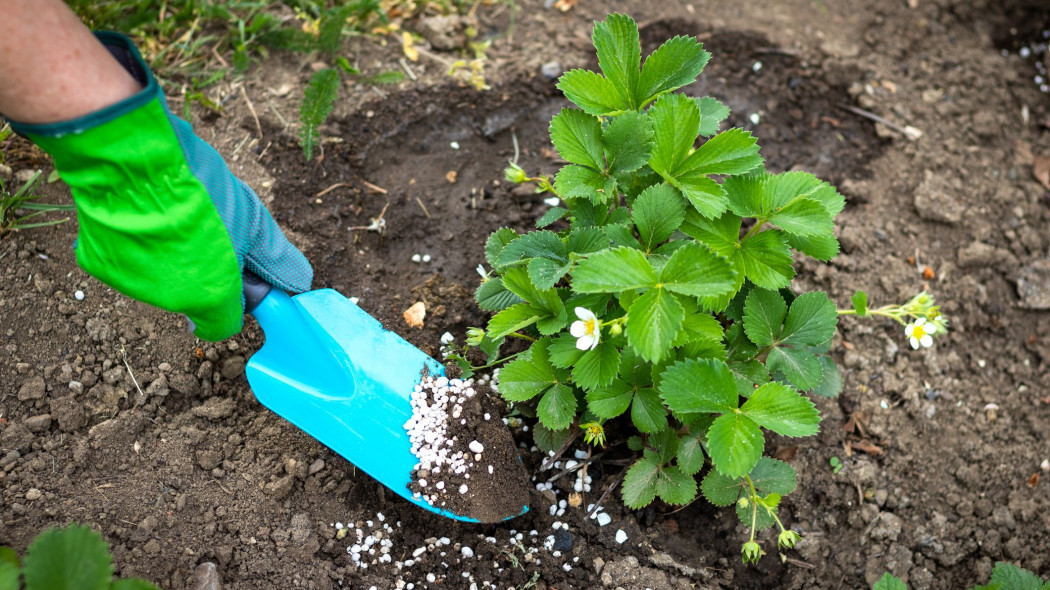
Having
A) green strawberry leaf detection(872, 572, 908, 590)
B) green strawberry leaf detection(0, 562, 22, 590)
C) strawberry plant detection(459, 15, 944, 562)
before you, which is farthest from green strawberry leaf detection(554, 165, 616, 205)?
green strawberry leaf detection(0, 562, 22, 590)

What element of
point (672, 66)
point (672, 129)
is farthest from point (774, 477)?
point (672, 66)

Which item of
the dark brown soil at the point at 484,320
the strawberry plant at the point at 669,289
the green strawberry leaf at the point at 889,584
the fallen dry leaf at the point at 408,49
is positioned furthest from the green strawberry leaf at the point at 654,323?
the fallen dry leaf at the point at 408,49

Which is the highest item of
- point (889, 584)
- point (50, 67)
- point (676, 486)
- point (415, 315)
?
point (50, 67)

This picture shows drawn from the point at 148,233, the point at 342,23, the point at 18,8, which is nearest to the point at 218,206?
the point at 148,233

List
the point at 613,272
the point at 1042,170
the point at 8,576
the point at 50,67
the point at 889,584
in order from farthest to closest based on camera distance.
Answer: the point at 1042,170 < the point at 889,584 < the point at 613,272 < the point at 50,67 < the point at 8,576

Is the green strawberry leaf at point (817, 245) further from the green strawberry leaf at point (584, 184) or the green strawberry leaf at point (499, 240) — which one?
the green strawberry leaf at point (499, 240)

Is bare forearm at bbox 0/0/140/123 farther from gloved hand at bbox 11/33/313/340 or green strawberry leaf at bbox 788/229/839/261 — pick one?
green strawberry leaf at bbox 788/229/839/261

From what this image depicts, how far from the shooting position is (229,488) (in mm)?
1613

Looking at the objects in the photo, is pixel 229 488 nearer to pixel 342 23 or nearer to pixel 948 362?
pixel 342 23

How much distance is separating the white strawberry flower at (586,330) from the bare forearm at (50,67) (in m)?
0.89

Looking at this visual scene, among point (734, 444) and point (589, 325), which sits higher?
point (589, 325)

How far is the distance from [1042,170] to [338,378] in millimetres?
2434

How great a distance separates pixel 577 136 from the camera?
145 cm

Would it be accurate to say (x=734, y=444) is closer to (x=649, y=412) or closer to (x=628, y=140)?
(x=649, y=412)
